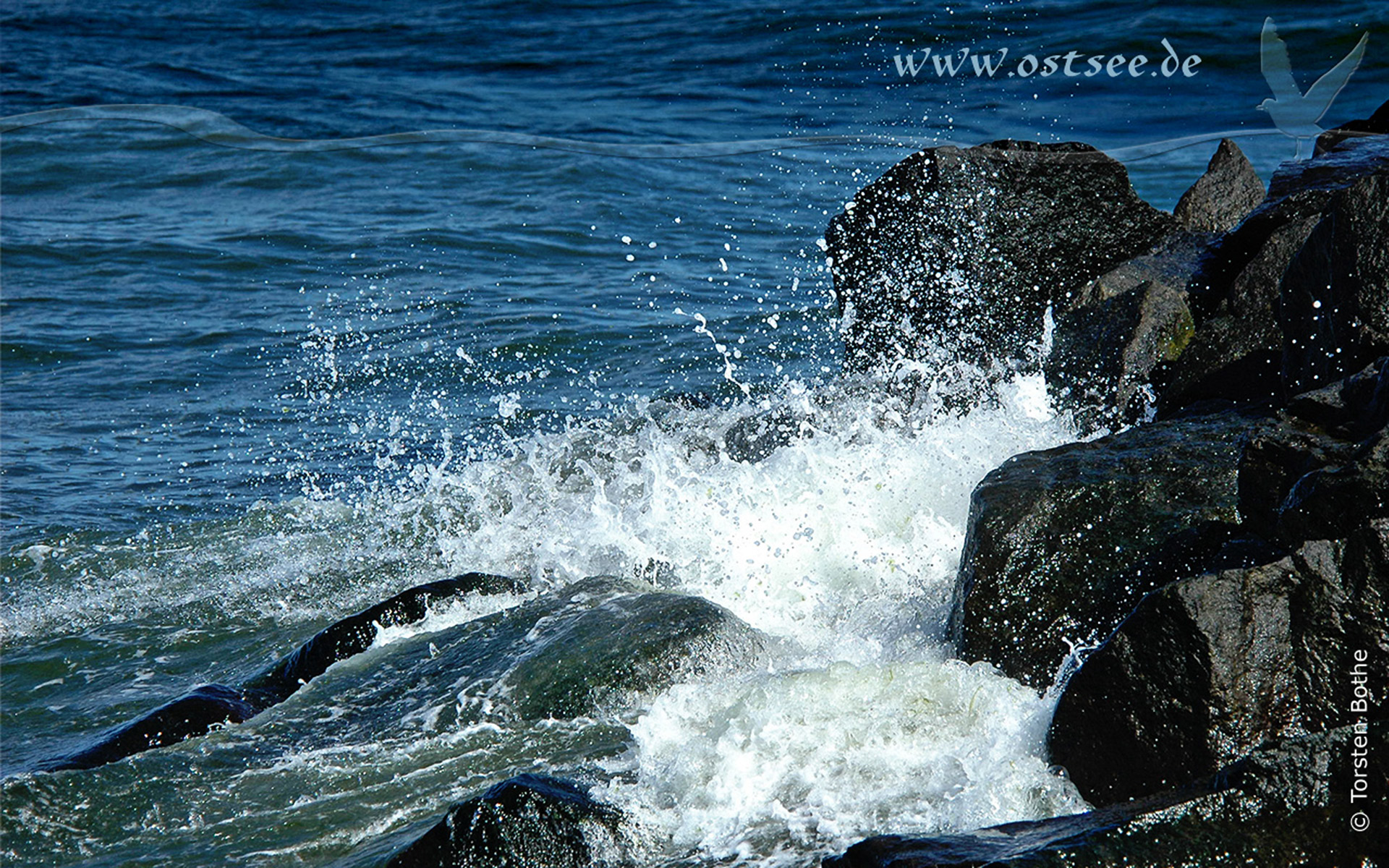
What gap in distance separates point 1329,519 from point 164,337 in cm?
795

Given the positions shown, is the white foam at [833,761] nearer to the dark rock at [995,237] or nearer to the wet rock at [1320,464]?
the wet rock at [1320,464]

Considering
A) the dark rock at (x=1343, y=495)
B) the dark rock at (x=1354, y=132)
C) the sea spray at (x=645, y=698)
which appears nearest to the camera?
the dark rock at (x=1343, y=495)

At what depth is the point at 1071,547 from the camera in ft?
12.6

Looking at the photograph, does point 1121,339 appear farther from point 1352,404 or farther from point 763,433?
point 1352,404

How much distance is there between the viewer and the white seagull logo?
36.4ft

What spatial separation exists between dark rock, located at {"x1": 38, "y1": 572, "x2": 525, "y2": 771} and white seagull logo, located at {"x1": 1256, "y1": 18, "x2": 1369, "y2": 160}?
796 centimetres

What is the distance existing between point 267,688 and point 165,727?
1.43 feet

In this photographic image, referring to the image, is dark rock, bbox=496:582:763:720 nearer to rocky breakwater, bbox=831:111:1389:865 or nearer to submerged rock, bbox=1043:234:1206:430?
rocky breakwater, bbox=831:111:1389:865

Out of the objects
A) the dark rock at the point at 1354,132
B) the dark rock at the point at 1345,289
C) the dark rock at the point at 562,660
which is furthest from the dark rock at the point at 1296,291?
the dark rock at the point at 562,660

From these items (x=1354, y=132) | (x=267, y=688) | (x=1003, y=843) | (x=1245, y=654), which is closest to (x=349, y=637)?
(x=267, y=688)

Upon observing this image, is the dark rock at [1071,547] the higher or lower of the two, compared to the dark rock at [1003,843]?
higher

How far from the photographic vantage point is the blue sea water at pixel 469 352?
387cm

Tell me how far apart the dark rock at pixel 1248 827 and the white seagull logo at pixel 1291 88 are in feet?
28.3

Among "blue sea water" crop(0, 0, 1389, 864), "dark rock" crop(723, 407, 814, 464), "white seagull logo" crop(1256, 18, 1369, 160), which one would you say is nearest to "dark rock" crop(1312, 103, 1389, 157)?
"blue sea water" crop(0, 0, 1389, 864)
